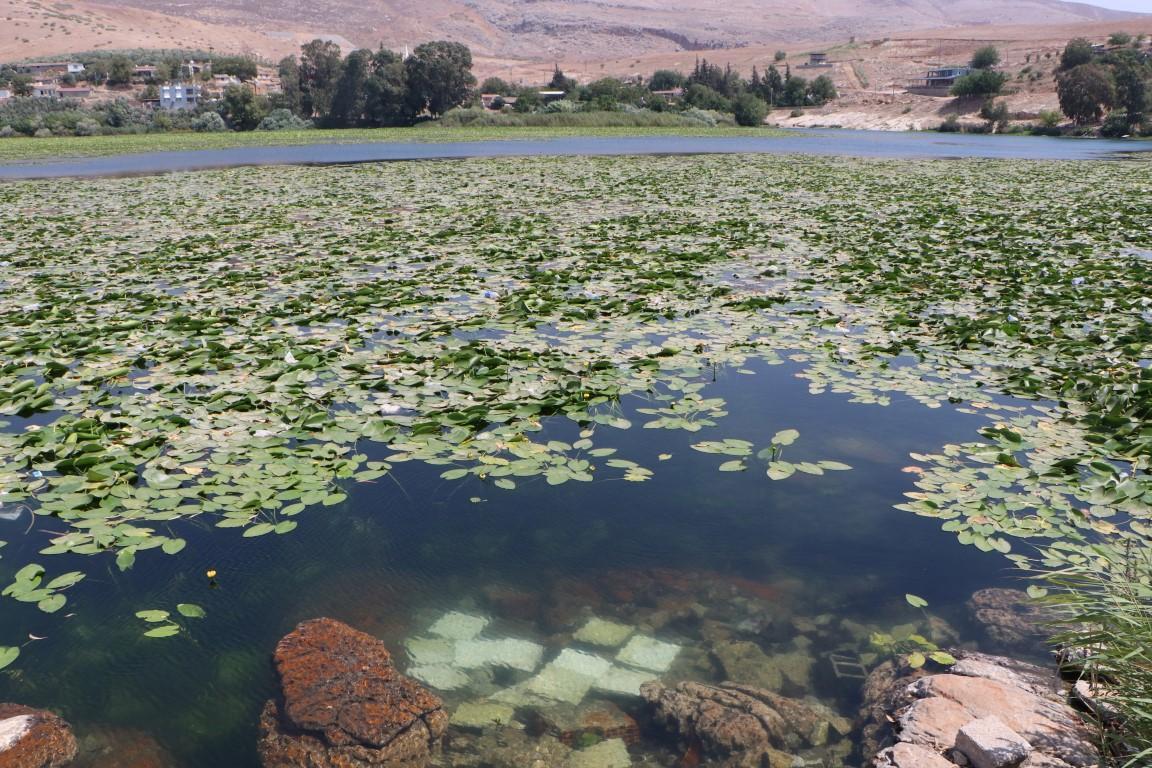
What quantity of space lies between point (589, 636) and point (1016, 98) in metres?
110

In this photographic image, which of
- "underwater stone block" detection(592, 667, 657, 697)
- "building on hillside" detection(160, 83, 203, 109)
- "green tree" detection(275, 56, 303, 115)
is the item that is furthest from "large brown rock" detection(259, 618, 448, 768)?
"building on hillside" detection(160, 83, 203, 109)

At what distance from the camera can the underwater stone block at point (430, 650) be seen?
373 cm

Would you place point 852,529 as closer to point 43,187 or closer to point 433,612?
point 433,612

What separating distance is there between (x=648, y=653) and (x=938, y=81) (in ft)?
464

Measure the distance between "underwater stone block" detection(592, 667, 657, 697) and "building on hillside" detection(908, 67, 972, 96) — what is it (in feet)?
421

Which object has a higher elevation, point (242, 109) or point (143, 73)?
point (143, 73)

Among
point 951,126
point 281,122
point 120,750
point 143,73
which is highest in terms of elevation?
point 143,73

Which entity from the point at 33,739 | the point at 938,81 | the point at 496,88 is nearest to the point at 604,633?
the point at 33,739

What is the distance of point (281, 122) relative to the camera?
73625mm

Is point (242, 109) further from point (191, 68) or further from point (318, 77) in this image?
point (191, 68)

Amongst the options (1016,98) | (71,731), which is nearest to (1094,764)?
(71,731)

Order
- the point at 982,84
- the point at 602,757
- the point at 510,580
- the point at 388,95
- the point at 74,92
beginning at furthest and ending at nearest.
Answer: the point at 74,92
the point at 982,84
the point at 388,95
the point at 510,580
the point at 602,757

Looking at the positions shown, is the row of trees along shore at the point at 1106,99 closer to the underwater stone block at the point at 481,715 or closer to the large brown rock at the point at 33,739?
the underwater stone block at the point at 481,715

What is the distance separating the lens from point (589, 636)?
12.8 feet
